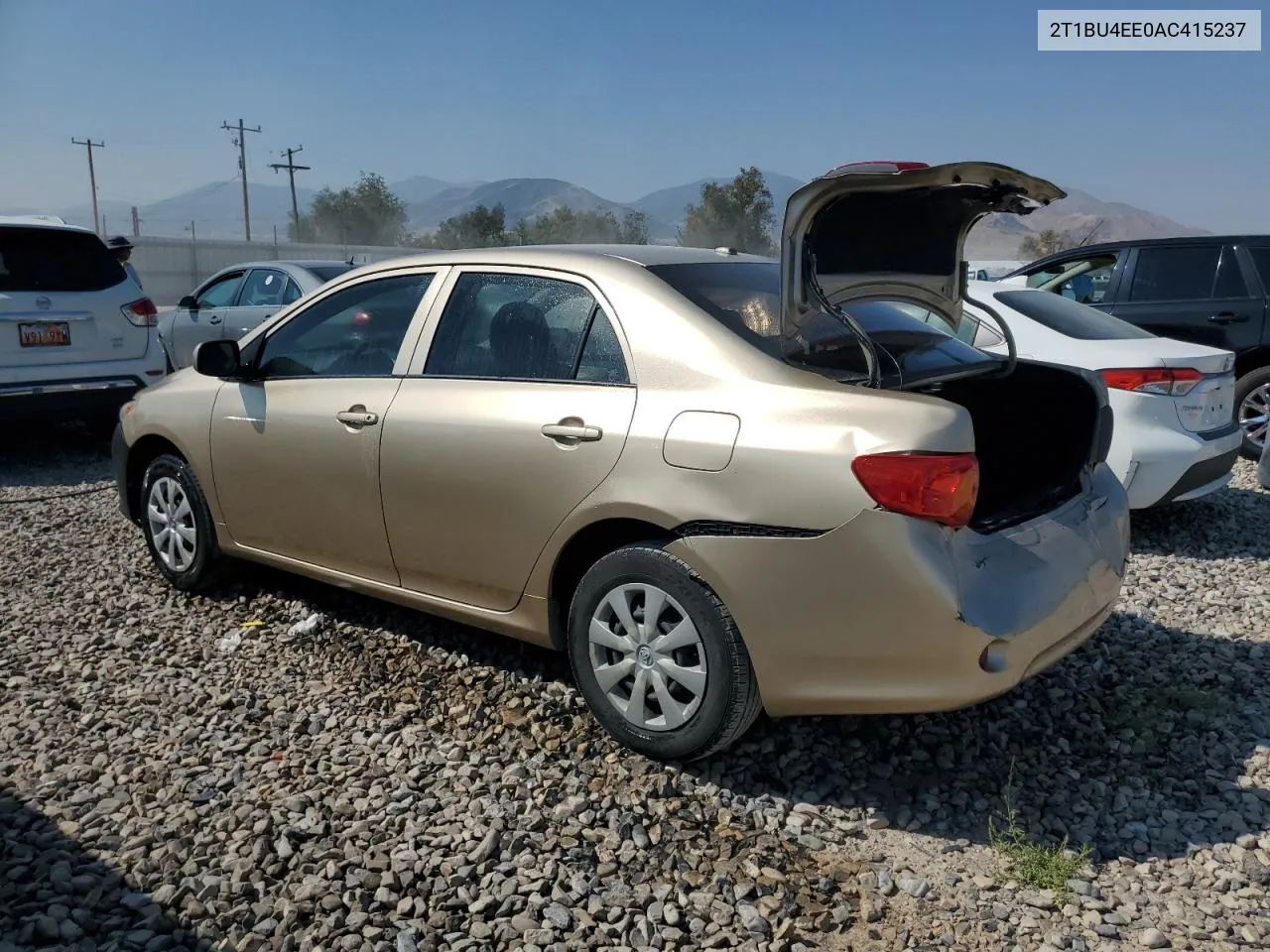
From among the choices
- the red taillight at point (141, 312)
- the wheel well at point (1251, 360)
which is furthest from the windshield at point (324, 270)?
the wheel well at point (1251, 360)

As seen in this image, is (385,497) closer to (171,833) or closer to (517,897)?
(171,833)

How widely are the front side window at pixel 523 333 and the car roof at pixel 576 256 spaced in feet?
0.27

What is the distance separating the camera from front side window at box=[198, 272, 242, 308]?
35.6 ft

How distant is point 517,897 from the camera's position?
2.66 metres

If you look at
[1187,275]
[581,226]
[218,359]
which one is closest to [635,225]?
[581,226]

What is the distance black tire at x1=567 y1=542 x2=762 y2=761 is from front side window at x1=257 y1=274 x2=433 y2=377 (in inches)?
53.9

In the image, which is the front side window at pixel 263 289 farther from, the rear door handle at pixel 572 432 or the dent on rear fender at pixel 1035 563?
the dent on rear fender at pixel 1035 563

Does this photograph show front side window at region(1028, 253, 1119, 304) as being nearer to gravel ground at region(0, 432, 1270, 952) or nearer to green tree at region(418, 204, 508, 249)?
gravel ground at region(0, 432, 1270, 952)

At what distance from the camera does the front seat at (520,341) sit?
140 inches

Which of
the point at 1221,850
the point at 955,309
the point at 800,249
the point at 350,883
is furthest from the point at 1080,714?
the point at 350,883

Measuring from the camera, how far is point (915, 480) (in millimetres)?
2729

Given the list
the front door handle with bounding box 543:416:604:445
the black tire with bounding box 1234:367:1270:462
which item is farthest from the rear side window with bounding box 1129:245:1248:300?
the front door handle with bounding box 543:416:604:445

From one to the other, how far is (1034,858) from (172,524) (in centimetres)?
408

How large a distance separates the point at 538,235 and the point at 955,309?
74.9 m
